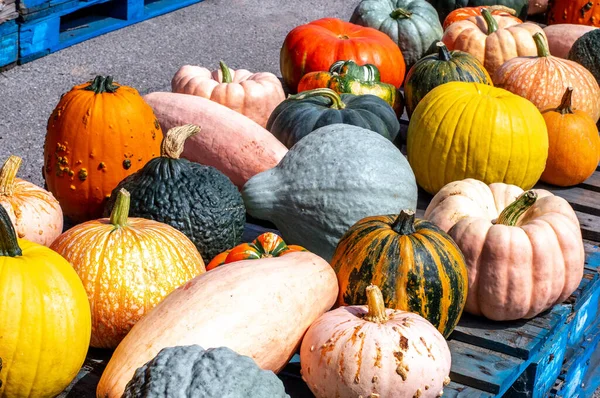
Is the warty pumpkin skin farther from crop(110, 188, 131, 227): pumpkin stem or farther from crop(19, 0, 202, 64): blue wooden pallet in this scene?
crop(19, 0, 202, 64): blue wooden pallet

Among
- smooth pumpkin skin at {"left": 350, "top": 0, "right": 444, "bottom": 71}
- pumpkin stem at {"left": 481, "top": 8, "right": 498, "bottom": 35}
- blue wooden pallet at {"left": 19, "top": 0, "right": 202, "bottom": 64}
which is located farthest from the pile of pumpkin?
blue wooden pallet at {"left": 19, "top": 0, "right": 202, "bottom": 64}

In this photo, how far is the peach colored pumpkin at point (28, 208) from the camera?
232 centimetres

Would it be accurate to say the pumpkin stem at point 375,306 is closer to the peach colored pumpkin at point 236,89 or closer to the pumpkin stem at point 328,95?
the pumpkin stem at point 328,95

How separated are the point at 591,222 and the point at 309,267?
59.6 inches

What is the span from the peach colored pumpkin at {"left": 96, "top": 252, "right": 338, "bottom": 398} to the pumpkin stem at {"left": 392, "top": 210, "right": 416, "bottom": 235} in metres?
0.27

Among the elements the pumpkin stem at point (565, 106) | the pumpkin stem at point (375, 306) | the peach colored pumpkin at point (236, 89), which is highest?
the pumpkin stem at point (565, 106)

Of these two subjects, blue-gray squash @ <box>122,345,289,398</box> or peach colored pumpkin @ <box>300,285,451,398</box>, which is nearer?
blue-gray squash @ <box>122,345,289,398</box>

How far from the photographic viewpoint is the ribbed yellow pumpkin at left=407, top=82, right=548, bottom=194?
10.0 feet

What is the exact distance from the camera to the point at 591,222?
3205mm

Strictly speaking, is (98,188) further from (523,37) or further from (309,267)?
(523,37)

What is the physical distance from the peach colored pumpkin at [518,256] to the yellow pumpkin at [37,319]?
1.19 meters

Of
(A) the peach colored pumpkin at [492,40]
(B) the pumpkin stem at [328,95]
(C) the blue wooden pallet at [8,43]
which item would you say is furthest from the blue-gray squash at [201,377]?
(C) the blue wooden pallet at [8,43]

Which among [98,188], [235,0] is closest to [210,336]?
[98,188]

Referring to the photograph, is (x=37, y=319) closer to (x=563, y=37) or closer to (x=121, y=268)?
(x=121, y=268)
